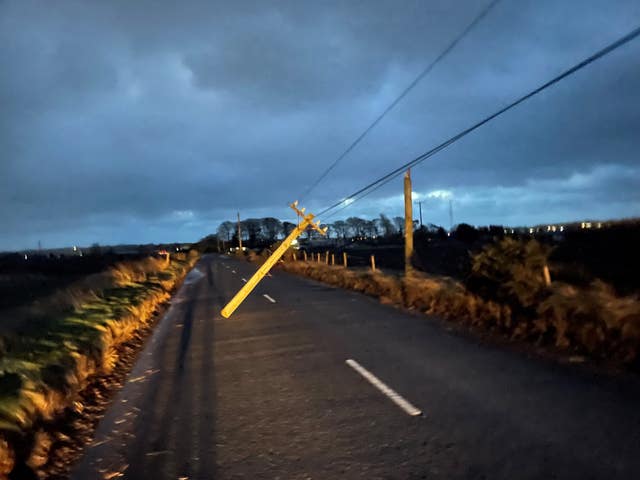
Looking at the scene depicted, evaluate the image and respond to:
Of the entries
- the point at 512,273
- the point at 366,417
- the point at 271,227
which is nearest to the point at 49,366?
the point at 366,417

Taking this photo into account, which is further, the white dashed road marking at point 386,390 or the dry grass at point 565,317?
the dry grass at point 565,317

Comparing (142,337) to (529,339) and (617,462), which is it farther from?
(617,462)

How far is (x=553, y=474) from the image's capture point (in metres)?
3.52

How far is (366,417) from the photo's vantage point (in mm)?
4926

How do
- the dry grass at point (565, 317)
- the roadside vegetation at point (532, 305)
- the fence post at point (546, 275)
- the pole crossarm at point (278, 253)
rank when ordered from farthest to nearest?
the pole crossarm at point (278, 253) < the fence post at point (546, 275) < the roadside vegetation at point (532, 305) < the dry grass at point (565, 317)

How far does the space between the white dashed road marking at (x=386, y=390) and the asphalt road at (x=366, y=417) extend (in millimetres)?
46

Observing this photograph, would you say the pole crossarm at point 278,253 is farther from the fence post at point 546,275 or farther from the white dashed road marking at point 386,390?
the fence post at point 546,275

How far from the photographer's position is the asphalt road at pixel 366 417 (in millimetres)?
3844

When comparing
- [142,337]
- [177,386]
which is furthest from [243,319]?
[177,386]

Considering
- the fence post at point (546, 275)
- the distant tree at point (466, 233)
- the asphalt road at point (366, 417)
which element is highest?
the distant tree at point (466, 233)

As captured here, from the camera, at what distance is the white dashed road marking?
505cm

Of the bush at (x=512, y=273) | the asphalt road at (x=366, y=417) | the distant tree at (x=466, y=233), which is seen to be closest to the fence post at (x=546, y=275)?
the bush at (x=512, y=273)

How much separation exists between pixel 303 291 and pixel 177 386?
540 inches

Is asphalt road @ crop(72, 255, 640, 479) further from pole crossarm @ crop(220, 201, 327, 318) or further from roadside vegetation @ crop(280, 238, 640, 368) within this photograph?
pole crossarm @ crop(220, 201, 327, 318)
